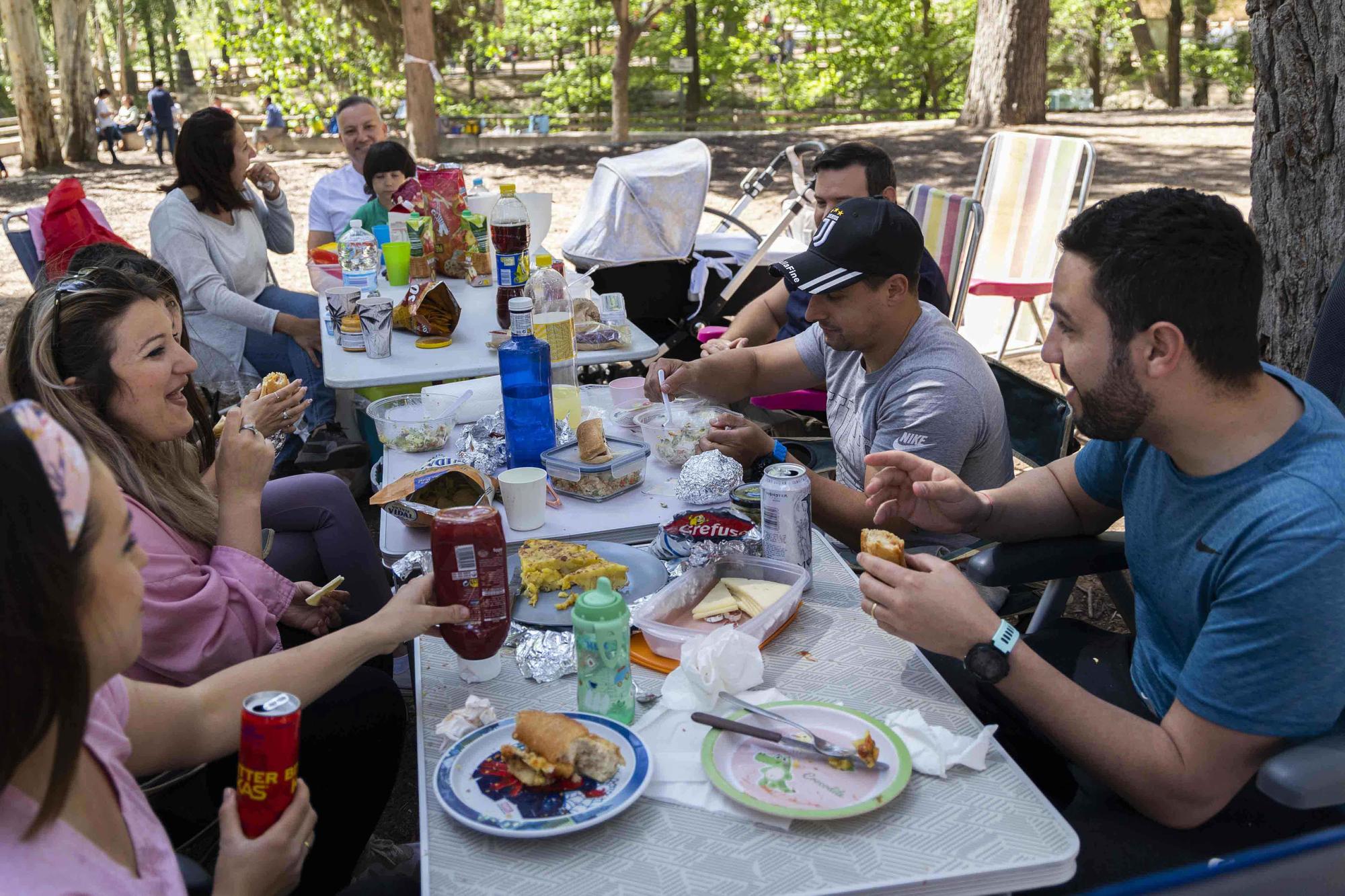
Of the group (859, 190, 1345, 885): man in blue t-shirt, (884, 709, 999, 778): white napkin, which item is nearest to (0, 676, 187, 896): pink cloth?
(884, 709, 999, 778): white napkin

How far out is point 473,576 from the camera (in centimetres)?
182

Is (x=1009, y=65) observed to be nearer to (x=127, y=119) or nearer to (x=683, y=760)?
(x=683, y=760)

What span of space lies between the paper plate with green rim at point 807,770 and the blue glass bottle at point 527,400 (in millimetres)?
1208

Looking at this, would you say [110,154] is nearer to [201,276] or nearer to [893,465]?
[201,276]

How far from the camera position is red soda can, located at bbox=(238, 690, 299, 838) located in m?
1.34

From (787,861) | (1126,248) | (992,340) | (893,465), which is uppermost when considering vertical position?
(1126,248)

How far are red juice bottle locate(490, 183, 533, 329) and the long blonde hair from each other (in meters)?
1.73

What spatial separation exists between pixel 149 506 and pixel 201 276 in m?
3.13

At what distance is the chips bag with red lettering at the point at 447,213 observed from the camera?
4.99 metres

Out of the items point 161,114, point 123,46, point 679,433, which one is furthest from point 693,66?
point 679,433

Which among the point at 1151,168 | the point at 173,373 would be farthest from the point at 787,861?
the point at 1151,168

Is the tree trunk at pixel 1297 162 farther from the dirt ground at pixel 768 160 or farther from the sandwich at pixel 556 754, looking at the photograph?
the dirt ground at pixel 768 160

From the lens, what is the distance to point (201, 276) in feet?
16.2

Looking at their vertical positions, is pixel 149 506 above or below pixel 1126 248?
below
